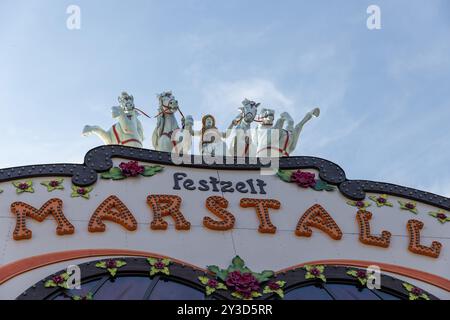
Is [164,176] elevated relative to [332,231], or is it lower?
elevated

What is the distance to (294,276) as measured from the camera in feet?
34.4

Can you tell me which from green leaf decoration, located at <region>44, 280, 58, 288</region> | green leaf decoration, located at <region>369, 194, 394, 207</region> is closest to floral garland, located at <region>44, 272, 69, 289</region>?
green leaf decoration, located at <region>44, 280, 58, 288</region>

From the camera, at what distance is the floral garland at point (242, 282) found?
10.0 metres

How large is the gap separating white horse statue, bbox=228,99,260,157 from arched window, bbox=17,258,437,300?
3.78 metres

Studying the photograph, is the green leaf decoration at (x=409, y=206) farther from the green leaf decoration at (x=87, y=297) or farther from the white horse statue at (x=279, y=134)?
the green leaf decoration at (x=87, y=297)

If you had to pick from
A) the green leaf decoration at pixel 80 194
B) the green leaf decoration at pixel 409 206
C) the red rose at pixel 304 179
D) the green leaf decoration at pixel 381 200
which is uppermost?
the red rose at pixel 304 179

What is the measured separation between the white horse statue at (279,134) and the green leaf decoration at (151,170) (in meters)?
2.32

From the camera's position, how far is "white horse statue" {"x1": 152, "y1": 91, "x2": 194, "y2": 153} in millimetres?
13742

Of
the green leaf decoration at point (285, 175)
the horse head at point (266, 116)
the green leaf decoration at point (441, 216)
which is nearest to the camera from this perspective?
the green leaf decoration at point (441, 216)

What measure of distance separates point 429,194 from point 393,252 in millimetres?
1907

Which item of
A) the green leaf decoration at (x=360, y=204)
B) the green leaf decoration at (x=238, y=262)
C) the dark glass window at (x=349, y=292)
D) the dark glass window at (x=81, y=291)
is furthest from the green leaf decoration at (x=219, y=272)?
the green leaf decoration at (x=360, y=204)

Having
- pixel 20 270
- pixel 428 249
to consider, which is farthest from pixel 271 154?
pixel 20 270

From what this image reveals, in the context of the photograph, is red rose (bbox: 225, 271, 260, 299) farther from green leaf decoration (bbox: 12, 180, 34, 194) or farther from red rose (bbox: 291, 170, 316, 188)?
green leaf decoration (bbox: 12, 180, 34, 194)
